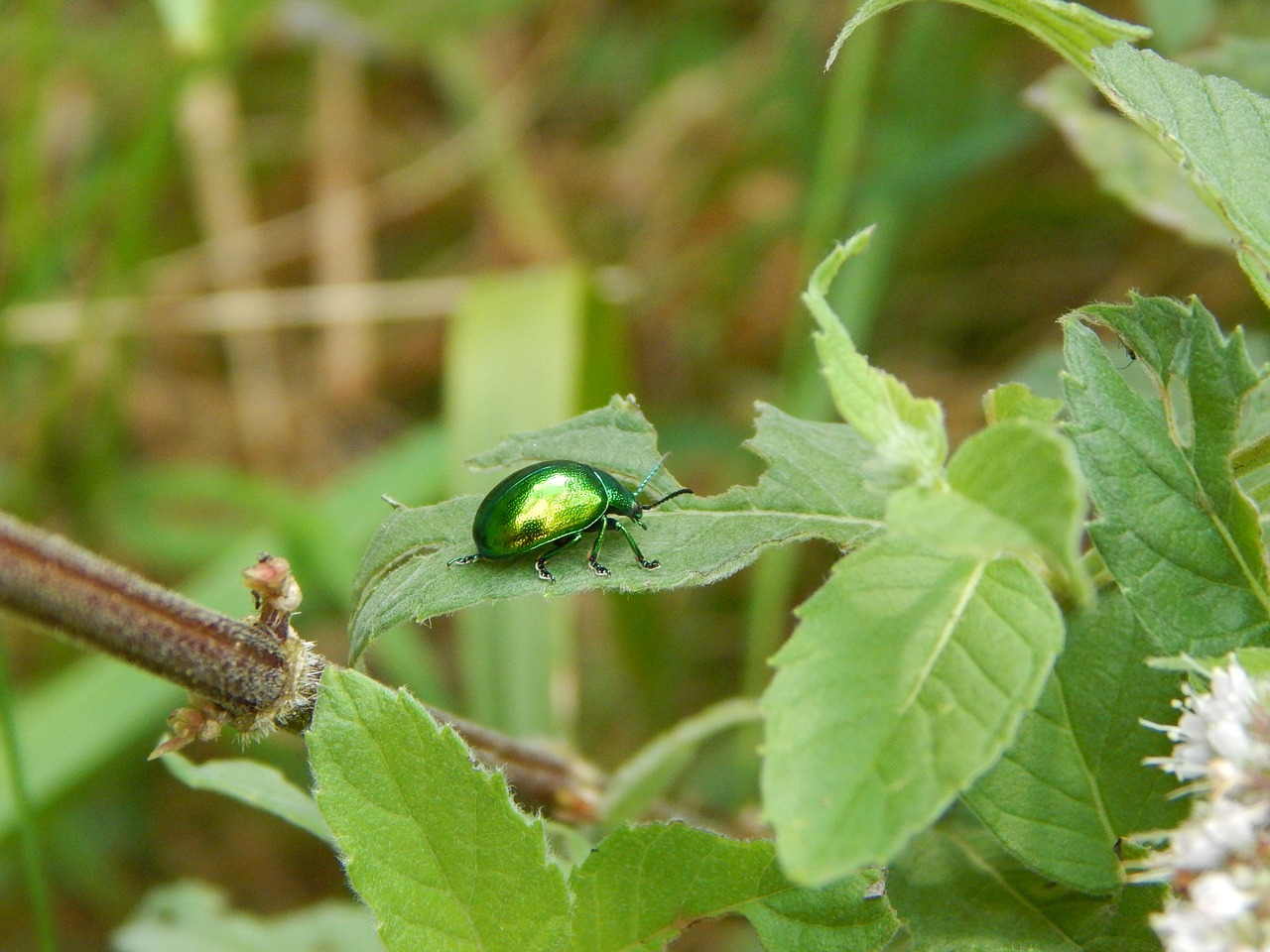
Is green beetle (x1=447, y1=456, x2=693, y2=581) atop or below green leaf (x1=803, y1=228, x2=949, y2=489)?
below

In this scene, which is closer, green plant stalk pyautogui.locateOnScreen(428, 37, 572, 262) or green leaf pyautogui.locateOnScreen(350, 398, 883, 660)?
green leaf pyautogui.locateOnScreen(350, 398, 883, 660)

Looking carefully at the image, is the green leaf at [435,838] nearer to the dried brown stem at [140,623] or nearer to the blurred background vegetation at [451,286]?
the dried brown stem at [140,623]

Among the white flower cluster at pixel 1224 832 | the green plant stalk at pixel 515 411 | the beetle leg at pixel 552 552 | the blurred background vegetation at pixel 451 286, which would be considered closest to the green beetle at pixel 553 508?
the beetle leg at pixel 552 552

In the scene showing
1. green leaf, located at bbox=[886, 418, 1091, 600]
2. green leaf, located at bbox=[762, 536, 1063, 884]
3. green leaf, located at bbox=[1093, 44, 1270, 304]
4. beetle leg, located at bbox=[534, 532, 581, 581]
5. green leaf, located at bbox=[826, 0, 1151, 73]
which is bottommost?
beetle leg, located at bbox=[534, 532, 581, 581]

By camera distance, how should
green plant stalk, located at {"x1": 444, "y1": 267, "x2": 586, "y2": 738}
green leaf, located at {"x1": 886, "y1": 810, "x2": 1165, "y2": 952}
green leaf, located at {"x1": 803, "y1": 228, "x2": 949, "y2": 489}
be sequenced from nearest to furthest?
1. green leaf, located at {"x1": 803, "y1": 228, "x2": 949, "y2": 489}
2. green leaf, located at {"x1": 886, "y1": 810, "x2": 1165, "y2": 952}
3. green plant stalk, located at {"x1": 444, "y1": 267, "x2": 586, "y2": 738}

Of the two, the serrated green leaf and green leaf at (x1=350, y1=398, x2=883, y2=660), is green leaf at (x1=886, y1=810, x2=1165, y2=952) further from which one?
the serrated green leaf

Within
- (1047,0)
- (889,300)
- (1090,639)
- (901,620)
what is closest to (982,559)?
(901,620)

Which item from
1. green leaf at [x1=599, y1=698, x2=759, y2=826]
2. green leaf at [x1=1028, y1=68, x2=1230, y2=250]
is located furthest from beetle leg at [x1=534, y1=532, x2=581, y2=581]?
green leaf at [x1=1028, y1=68, x2=1230, y2=250]
